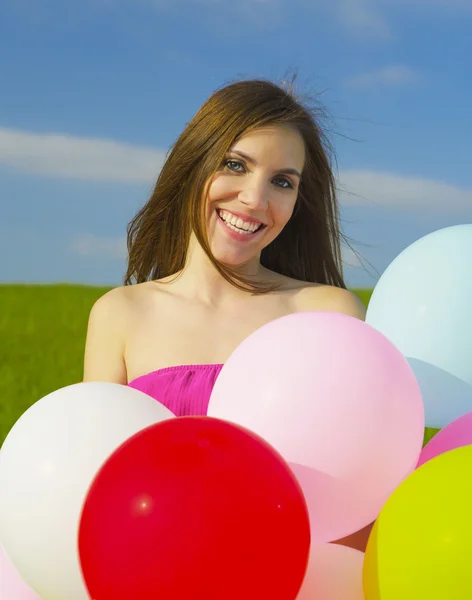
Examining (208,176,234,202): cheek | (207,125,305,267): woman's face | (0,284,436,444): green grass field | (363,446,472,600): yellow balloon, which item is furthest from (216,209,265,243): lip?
(0,284,436,444): green grass field

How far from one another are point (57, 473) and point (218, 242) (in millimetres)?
1655

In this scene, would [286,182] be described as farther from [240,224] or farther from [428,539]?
[428,539]

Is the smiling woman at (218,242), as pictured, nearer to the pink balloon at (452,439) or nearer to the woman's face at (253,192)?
the woman's face at (253,192)

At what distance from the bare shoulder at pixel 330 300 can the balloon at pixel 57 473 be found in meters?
1.57

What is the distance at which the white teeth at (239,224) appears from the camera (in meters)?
3.49

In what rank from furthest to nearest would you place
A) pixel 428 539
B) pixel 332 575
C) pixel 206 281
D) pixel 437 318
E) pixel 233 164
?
pixel 206 281
pixel 233 164
pixel 437 318
pixel 332 575
pixel 428 539

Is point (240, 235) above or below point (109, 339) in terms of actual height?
above

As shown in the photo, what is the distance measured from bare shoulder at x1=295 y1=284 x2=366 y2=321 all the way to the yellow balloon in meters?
1.78

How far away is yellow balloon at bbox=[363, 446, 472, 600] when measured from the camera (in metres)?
1.80

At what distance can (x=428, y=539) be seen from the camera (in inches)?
72.0

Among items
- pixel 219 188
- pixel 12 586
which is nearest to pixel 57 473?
pixel 12 586

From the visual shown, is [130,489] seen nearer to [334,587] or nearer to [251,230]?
[334,587]

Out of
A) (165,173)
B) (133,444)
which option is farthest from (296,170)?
(133,444)

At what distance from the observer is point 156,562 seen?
1724mm
